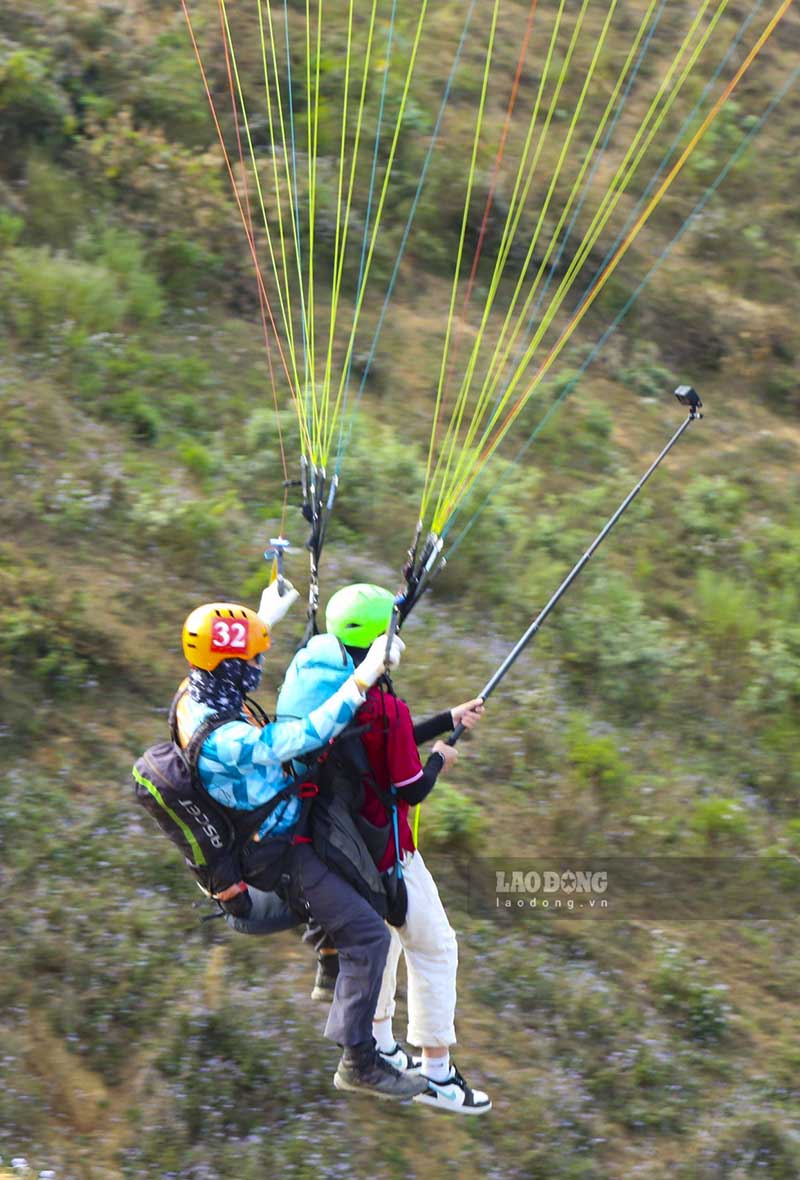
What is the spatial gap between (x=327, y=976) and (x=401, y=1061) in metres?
0.53

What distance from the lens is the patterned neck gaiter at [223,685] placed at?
5.58 m

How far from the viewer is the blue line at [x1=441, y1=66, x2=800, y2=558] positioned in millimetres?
11703

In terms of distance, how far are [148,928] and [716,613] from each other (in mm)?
5541

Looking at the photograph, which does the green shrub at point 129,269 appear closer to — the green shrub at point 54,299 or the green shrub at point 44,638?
the green shrub at point 54,299

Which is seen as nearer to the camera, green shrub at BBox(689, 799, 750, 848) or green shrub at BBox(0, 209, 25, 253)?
green shrub at BBox(689, 799, 750, 848)

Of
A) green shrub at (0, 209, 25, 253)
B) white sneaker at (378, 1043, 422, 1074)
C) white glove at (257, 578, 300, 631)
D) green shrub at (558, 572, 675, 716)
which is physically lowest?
white sneaker at (378, 1043, 422, 1074)

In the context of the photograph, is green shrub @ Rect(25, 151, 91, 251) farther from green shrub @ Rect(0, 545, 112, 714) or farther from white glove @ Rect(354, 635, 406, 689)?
white glove @ Rect(354, 635, 406, 689)

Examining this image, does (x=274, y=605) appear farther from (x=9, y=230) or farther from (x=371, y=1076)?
(x=9, y=230)

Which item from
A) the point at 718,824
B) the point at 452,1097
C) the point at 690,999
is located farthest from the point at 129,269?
the point at 452,1097

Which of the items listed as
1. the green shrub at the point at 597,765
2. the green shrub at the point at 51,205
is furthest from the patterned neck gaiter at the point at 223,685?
the green shrub at the point at 51,205

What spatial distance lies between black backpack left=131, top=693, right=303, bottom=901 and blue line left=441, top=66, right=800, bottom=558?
501cm

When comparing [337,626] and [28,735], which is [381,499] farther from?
[337,626]

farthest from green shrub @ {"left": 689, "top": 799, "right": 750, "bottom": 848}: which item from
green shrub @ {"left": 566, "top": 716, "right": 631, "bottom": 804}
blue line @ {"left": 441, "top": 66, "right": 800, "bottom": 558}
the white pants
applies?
the white pants

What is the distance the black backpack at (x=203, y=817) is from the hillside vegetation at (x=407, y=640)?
1908 mm
